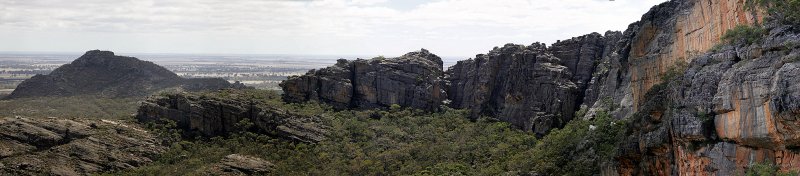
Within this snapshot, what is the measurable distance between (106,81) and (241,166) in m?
94.2

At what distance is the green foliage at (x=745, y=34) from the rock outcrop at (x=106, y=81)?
110 metres

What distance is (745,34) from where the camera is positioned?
41.9 meters

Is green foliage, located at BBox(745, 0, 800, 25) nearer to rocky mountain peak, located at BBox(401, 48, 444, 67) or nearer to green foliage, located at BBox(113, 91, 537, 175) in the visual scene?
green foliage, located at BBox(113, 91, 537, 175)

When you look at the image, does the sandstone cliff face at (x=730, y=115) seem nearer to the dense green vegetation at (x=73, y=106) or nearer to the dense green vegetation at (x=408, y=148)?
the dense green vegetation at (x=408, y=148)

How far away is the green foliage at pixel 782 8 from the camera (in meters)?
39.7

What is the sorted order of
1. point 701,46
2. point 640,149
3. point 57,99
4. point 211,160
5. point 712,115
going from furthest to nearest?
point 57,99 → point 211,160 → point 701,46 → point 640,149 → point 712,115

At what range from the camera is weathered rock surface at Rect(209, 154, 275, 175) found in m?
69.6

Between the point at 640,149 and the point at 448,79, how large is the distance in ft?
191

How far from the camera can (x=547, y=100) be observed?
283ft

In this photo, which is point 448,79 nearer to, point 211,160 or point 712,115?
point 211,160

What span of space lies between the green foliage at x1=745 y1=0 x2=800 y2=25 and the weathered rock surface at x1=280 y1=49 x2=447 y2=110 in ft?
192

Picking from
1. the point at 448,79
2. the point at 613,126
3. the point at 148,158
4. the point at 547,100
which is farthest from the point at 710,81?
the point at 448,79

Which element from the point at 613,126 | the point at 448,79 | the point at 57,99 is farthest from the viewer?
the point at 57,99

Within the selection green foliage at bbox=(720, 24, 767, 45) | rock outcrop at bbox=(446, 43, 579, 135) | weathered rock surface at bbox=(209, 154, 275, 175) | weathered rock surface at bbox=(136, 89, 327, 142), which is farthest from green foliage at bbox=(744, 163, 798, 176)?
weathered rock surface at bbox=(136, 89, 327, 142)
